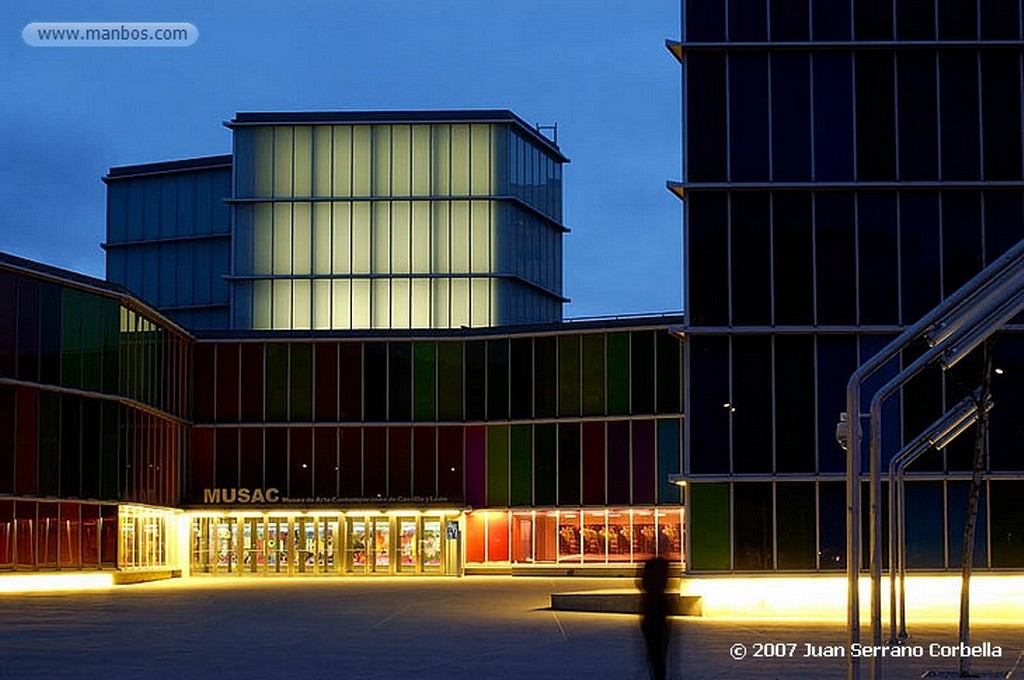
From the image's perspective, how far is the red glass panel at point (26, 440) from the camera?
6028cm

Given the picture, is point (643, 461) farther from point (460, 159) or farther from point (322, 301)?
point (322, 301)

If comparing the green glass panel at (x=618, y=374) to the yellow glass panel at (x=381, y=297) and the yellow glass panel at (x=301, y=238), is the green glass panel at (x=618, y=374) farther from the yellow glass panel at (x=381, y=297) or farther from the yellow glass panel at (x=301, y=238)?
the yellow glass panel at (x=301, y=238)

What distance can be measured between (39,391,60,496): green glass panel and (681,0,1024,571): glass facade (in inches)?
1000

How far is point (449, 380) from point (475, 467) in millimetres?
3885

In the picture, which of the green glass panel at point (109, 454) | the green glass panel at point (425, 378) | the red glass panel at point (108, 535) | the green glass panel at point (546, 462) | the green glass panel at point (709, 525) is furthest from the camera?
the green glass panel at point (425, 378)

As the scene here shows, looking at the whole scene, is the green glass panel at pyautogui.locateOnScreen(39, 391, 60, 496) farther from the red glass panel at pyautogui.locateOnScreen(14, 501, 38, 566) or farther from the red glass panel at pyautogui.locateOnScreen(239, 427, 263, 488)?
the red glass panel at pyautogui.locateOnScreen(239, 427, 263, 488)

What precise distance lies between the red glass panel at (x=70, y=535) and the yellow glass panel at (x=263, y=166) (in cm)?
3813

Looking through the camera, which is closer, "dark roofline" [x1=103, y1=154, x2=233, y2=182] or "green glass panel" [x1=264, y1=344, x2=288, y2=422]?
"green glass panel" [x1=264, y1=344, x2=288, y2=422]

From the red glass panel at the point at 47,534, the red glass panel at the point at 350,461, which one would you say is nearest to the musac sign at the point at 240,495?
the red glass panel at the point at 350,461

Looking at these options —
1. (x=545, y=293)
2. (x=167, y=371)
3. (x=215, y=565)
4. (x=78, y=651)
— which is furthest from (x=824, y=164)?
(x=545, y=293)

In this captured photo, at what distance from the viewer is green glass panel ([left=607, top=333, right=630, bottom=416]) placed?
7838 centimetres

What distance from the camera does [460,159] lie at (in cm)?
9969

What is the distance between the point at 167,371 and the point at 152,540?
6.83 m

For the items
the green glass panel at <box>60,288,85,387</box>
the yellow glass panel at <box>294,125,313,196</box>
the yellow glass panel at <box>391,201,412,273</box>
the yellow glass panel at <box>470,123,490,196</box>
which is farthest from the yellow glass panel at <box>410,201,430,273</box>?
the green glass panel at <box>60,288,85,387</box>
